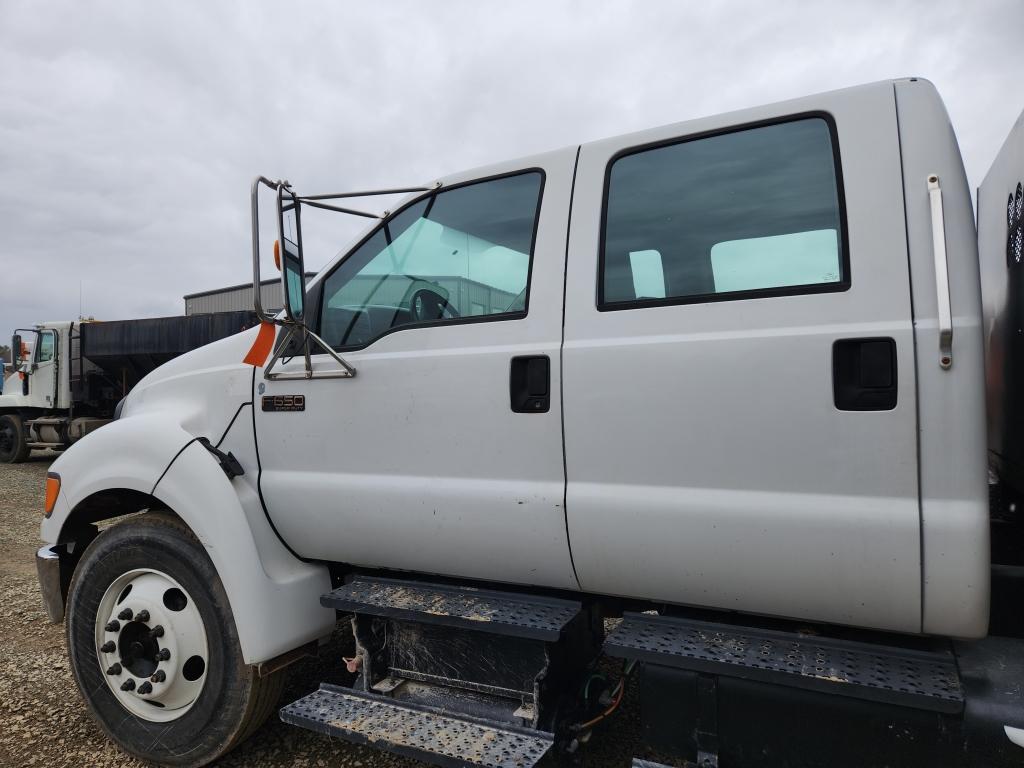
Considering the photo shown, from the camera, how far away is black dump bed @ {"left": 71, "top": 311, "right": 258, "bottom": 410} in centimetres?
1222

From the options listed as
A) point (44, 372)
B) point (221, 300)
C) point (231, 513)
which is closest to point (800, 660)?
point (231, 513)

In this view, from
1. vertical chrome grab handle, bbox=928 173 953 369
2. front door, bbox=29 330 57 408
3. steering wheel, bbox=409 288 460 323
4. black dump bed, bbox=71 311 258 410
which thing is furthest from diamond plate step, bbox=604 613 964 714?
front door, bbox=29 330 57 408

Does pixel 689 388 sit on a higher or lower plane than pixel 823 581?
higher

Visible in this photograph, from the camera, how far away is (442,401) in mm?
2373

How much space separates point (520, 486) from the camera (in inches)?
88.9

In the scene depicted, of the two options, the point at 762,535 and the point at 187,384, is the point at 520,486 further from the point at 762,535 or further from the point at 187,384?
the point at 187,384

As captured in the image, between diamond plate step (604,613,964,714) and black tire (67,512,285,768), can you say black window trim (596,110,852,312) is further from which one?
black tire (67,512,285,768)

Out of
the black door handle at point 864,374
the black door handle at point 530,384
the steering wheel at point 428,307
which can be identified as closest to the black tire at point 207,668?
the steering wheel at point 428,307

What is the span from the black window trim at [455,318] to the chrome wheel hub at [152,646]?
48.3 inches

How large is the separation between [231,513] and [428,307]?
1.08 meters

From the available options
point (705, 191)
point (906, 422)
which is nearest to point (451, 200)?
point (705, 191)

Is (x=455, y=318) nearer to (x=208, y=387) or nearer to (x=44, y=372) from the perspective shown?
(x=208, y=387)

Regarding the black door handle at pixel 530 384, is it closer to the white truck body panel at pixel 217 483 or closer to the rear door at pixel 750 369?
the rear door at pixel 750 369

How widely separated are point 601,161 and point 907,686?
1719mm
